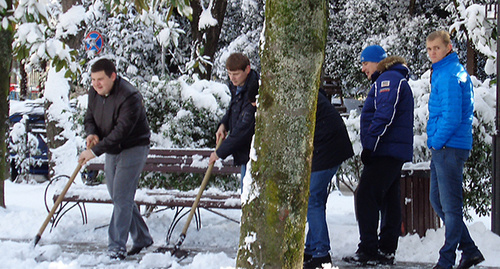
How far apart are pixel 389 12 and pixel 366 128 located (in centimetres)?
1729

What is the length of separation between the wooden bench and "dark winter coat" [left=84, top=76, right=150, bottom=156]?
88 cm

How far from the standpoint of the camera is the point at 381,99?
5602mm

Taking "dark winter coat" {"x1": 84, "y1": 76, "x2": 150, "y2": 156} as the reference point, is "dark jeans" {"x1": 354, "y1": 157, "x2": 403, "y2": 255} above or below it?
below

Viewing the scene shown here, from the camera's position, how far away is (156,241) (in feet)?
23.0

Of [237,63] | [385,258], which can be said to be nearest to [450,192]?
[385,258]

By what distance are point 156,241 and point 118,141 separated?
1569 millimetres

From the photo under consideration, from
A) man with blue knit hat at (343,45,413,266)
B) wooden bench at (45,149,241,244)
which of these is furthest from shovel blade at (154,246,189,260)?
man with blue knit hat at (343,45,413,266)

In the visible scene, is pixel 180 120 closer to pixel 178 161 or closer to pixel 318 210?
pixel 178 161

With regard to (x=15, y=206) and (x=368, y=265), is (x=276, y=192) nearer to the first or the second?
(x=368, y=265)

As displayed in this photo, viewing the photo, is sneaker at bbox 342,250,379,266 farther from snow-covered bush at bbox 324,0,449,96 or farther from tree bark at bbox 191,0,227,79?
snow-covered bush at bbox 324,0,449,96

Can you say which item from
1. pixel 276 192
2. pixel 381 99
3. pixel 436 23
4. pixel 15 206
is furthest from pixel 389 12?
pixel 276 192

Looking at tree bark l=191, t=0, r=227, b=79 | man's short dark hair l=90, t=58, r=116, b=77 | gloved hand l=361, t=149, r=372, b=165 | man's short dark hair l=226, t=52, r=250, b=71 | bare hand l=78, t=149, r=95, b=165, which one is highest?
tree bark l=191, t=0, r=227, b=79

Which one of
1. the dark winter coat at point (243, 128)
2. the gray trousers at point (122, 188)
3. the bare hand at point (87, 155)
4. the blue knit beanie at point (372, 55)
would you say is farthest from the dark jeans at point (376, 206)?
the bare hand at point (87, 155)

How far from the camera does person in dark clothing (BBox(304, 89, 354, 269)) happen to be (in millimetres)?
5496
